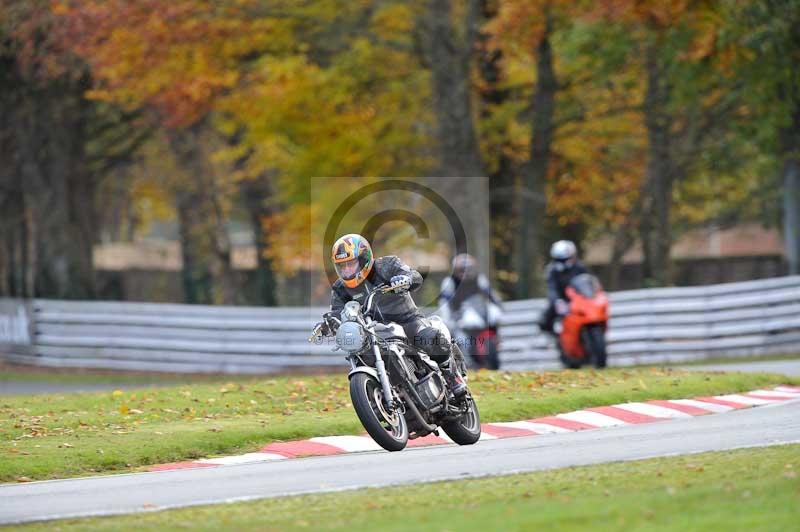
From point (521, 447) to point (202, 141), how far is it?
28.3 metres

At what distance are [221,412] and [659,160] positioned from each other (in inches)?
692

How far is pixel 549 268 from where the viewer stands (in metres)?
19.8

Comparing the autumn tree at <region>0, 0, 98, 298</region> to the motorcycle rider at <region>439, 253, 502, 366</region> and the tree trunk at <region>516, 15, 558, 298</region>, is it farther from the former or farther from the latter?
the motorcycle rider at <region>439, 253, 502, 366</region>

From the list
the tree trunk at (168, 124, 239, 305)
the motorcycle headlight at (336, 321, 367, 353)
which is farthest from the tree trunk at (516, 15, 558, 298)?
the motorcycle headlight at (336, 321, 367, 353)

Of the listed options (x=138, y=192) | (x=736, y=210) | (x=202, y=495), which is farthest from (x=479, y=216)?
(x=138, y=192)

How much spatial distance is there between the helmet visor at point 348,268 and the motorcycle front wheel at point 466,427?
148 cm

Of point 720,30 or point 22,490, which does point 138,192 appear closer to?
point 720,30

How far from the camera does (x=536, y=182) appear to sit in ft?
101

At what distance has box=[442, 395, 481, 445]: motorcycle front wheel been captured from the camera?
11.9 meters

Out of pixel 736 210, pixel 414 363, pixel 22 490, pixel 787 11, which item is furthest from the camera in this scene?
pixel 736 210

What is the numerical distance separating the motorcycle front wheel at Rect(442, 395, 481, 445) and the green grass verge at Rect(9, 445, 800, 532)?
2048 mm

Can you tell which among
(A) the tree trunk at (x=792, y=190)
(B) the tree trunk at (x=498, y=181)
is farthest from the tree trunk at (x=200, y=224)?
(A) the tree trunk at (x=792, y=190)

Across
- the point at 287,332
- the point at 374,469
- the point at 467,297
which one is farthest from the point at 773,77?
the point at 374,469

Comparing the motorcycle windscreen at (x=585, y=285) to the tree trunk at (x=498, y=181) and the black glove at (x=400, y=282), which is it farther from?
the tree trunk at (x=498, y=181)
